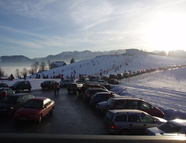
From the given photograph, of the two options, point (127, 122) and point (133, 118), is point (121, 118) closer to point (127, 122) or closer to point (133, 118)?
point (127, 122)

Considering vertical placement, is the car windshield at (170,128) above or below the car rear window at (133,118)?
below

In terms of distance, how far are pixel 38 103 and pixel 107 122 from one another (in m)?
4.87

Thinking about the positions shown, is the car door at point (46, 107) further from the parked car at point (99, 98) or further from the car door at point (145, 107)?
the car door at point (145, 107)

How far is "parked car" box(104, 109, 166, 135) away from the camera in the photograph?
8547 millimetres

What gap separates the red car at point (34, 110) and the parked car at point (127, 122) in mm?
4054

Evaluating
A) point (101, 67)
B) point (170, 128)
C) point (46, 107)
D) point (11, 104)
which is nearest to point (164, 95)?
point (46, 107)

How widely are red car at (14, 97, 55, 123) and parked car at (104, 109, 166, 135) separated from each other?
4.05m

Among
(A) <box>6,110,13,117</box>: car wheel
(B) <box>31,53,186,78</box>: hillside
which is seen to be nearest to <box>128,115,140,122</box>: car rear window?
(A) <box>6,110,13,117</box>: car wheel

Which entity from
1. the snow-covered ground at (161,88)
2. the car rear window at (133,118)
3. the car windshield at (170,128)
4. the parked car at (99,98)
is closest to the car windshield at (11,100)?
the parked car at (99,98)

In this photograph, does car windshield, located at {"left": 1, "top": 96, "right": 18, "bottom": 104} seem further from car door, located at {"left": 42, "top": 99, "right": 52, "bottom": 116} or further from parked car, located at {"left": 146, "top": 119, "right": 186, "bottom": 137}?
parked car, located at {"left": 146, "top": 119, "right": 186, "bottom": 137}

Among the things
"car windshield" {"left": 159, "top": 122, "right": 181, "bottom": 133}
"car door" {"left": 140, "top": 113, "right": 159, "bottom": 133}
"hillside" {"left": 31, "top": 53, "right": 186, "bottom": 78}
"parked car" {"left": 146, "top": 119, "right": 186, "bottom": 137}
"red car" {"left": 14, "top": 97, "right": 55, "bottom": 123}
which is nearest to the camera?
"parked car" {"left": 146, "top": 119, "right": 186, "bottom": 137}

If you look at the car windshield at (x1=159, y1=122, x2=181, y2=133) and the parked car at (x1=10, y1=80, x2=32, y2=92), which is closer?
the car windshield at (x1=159, y1=122, x2=181, y2=133)

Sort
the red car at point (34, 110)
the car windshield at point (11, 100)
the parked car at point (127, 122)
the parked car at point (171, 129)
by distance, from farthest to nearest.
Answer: the car windshield at point (11, 100) → the red car at point (34, 110) → the parked car at point (127, 122) → the parked car at point (171, 129)

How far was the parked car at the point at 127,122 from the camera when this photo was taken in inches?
336
